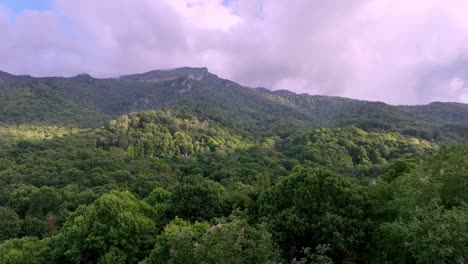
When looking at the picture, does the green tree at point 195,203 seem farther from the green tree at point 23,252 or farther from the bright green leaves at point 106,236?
the green tree at point 23,252

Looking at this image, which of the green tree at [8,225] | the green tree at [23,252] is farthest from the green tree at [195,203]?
the green tree at [8,225]

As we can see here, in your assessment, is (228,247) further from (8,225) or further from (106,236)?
(8,225)

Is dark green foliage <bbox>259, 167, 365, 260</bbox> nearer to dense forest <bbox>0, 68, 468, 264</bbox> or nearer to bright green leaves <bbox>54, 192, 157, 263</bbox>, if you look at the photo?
dense forest <bbox>0, 68, 468, 264</bbox>

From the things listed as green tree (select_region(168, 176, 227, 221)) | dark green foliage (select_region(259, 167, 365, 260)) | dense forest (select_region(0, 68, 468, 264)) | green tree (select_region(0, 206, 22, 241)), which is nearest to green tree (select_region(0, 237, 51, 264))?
dense forest (select_region(0, 68, 468, 264))

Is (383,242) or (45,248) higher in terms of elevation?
(383,242)

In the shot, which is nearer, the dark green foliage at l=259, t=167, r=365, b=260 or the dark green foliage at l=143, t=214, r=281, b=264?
the dark green foliage at l=143, t=214, r=281, b=264

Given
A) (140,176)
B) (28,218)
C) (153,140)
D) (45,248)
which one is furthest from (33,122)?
(45,248)

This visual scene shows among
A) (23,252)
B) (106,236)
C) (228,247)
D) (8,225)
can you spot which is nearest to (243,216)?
(106,236)

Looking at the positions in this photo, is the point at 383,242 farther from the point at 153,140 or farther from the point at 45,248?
the point at 153,140

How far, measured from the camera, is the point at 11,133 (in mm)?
160250

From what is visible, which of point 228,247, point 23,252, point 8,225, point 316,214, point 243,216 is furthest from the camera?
point 8,225

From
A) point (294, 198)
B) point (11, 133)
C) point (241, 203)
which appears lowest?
point (11, 133)

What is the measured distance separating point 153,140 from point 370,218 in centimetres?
12512

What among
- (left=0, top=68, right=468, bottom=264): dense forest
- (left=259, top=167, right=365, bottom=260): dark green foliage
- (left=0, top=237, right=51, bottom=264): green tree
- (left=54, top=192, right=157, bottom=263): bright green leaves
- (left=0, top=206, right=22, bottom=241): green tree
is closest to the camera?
(left=0, top=68, right=468, bottom=264): dense forest
